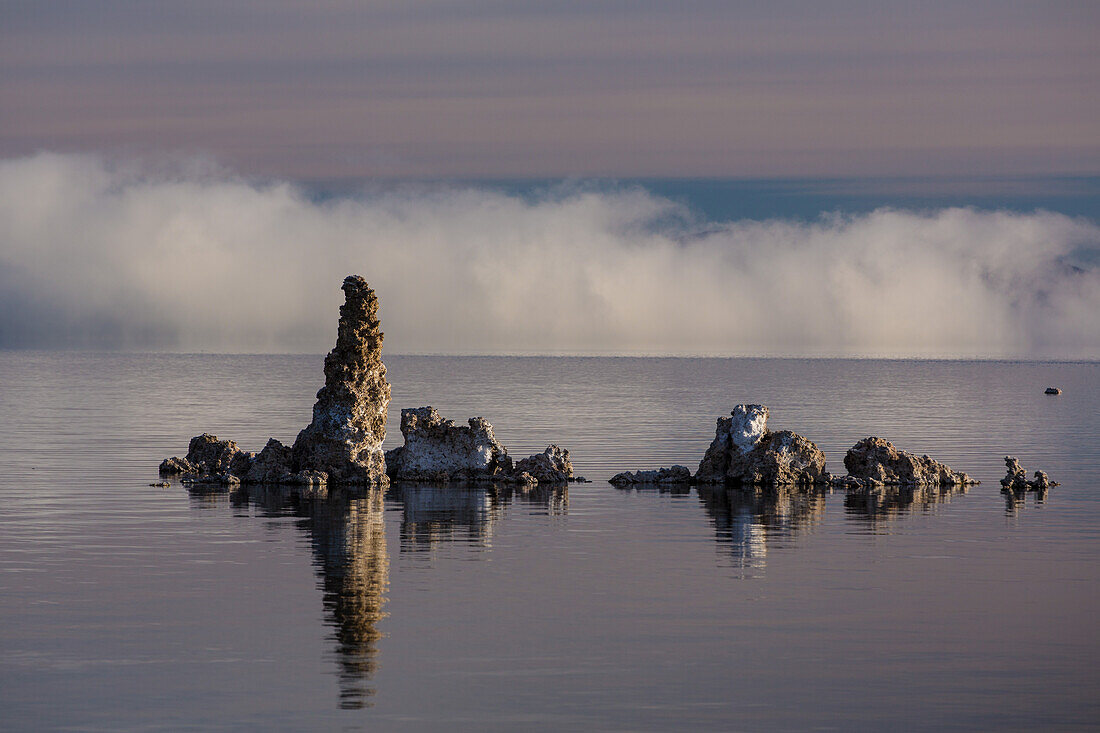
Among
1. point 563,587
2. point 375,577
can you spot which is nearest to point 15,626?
point 375,577

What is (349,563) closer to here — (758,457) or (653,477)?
(653,477)

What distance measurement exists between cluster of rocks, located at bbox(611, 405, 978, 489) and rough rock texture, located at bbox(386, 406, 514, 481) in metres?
5.34

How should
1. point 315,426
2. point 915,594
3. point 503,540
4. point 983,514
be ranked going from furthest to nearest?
point 315,426
point 983,514
point 503,540
point 915,594

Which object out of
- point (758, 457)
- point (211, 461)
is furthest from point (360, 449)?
point (758, 457)

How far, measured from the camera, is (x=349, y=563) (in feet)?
141

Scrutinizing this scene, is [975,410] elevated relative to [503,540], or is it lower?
elevated

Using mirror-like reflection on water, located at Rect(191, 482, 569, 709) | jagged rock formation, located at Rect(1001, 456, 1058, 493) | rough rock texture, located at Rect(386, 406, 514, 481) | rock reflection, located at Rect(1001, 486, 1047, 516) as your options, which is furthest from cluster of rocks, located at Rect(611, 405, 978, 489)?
mirror-like reflection on water, located at Rect(191, 482, 569, 709)

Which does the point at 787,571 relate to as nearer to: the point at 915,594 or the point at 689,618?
the point at 915,594

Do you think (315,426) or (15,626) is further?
(315,426)

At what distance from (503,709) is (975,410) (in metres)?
143

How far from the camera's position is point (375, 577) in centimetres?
4025

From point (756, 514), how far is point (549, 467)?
14678 mm

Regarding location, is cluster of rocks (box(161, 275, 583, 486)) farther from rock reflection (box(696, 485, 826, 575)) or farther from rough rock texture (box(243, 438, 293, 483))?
rock reflection (box(696, 485, 826, 575))

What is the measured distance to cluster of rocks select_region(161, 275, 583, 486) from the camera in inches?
2657
